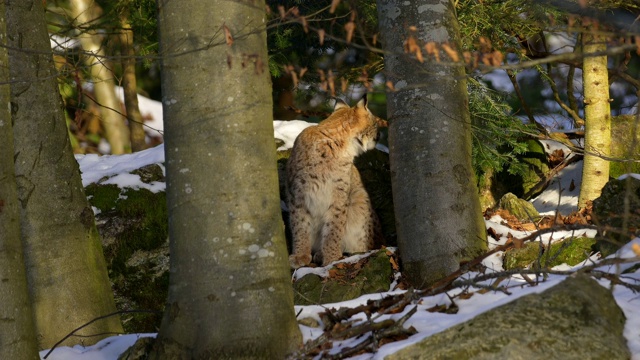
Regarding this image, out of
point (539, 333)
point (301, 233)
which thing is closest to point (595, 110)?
point (301, 233)

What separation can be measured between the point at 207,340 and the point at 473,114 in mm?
4748

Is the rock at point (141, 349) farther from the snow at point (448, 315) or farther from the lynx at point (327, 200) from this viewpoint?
the lynx at point (327, 200)

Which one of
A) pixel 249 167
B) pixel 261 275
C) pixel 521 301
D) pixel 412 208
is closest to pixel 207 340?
pixel 261 275

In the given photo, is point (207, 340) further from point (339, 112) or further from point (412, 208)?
point (339, 112)

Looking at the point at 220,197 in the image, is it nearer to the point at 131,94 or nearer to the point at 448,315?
the point at 448,315

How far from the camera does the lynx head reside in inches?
317

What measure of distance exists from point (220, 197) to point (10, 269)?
104cm

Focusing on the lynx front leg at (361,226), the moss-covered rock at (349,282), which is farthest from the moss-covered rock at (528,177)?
the moss-covered rock at (349,282)

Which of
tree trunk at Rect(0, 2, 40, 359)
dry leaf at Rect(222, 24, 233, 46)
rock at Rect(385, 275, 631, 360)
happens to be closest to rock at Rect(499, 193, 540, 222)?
rock at Rect(385, 275, 631, 360)

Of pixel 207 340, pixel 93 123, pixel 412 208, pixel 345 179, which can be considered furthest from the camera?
pixel 93 123

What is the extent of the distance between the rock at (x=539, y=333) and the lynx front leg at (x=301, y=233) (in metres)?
4.10

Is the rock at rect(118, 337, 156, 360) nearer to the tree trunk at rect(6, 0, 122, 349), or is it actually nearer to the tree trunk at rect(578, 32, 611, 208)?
the tree trunk at rect(6, 0, 122, 349)

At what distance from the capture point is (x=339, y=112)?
27.4 ft

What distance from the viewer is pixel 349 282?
618 centimetres
